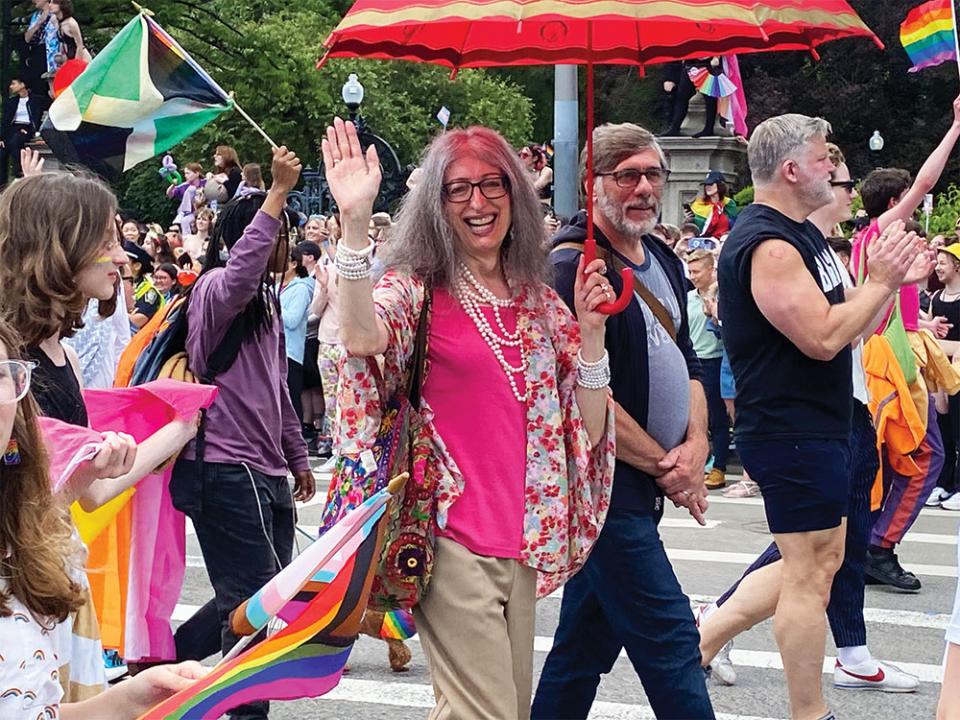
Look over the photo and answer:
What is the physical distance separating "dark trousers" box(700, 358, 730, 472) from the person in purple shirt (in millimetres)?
7807

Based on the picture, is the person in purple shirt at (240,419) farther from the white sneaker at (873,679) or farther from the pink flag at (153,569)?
the white sneaker at (873,679)

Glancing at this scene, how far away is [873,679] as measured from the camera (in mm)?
6520

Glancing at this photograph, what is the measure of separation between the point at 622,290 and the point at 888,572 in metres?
4.59

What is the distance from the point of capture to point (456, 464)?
4066mm

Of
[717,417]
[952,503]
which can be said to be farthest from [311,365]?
[952,503]


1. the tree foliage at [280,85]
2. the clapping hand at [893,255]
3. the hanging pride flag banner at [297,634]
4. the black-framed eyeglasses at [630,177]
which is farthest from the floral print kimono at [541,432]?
the tree foliage at [280,85]

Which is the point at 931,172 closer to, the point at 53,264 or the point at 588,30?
the point at 588,30

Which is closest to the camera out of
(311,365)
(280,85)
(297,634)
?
(297,634)

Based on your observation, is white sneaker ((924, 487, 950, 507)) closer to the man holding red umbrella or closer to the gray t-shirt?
the man holding red umbrella

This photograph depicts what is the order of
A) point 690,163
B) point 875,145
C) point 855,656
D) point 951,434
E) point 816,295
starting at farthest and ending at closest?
1. point 875,145
2. point 690,163
3. point 951,434
4. point 855,656
5. point 816,295

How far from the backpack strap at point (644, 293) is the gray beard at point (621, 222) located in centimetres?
9

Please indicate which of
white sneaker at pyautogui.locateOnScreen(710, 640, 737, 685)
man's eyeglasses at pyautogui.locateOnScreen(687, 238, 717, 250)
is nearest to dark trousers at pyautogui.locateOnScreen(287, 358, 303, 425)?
man's eyeglasses at pyautogui.locateOnScreen(687, 238, 717, 250)

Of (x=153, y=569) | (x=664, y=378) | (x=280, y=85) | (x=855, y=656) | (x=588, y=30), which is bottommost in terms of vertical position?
(x=855, y=656)

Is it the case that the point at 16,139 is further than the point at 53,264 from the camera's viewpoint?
Yes
